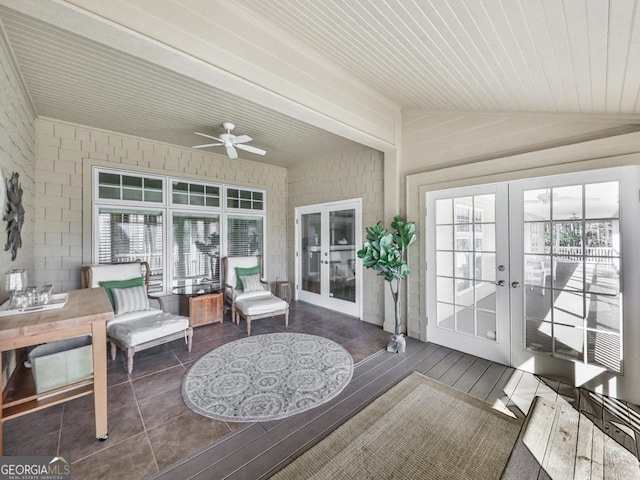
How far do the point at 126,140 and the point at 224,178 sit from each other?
1683mm

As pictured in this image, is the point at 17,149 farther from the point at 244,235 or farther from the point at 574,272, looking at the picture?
the point at 574,272

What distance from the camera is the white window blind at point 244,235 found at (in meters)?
5.69

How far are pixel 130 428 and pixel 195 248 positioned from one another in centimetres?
346

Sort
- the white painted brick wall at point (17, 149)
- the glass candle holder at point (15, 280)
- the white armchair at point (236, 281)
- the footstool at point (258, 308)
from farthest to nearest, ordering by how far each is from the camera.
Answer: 1. the white armchair at point (236, 281)
2. the footstool at point (258, 308)
3. the white painted brick wall at point (17, 149)
4. the glass candle holder at point (15, 280)

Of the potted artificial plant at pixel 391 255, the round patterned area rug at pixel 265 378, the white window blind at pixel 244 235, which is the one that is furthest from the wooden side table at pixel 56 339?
the white window blind at pixel 244 235

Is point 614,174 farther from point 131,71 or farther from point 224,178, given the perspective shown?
point 224,178

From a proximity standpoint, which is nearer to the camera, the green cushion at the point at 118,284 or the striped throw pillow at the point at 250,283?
the green cushion at the point at 118,284

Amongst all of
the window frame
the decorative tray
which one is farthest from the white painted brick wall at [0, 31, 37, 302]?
the window frame

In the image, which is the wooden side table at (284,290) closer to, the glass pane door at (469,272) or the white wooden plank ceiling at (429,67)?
the glass pane door at (469,272)

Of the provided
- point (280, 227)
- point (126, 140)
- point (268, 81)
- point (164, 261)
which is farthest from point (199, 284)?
point (268, 81)

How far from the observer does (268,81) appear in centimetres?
244

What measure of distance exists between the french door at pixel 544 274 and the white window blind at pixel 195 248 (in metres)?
4.01

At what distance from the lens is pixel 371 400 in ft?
8.18

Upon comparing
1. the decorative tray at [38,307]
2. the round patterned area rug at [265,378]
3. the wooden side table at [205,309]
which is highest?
the decorative tray at [38,307]
